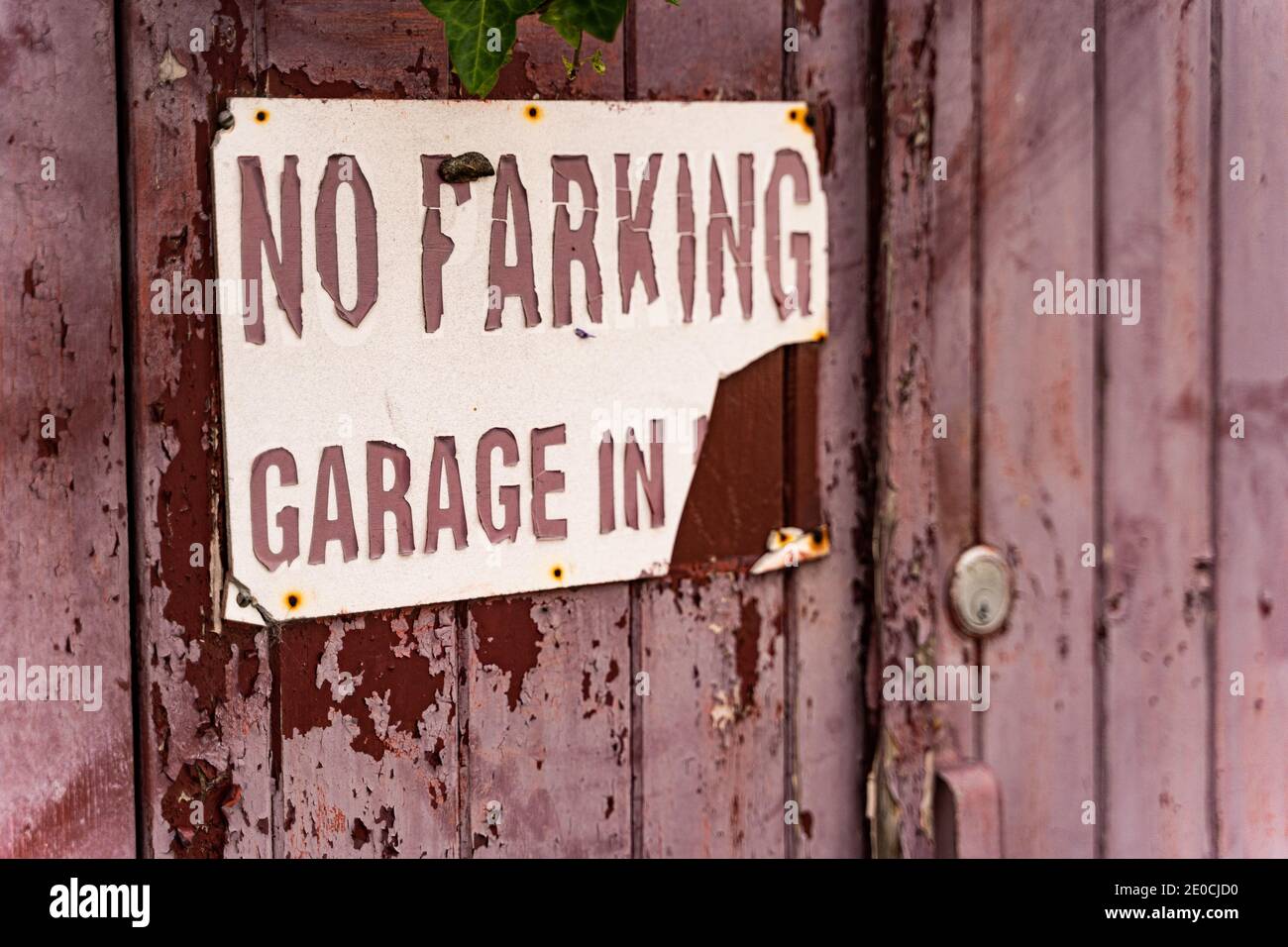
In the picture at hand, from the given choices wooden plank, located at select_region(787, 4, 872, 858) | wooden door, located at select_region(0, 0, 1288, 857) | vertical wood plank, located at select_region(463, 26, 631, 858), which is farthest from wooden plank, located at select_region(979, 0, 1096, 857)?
vertical wood plank, located at select_region(463, 26, 631, 858)

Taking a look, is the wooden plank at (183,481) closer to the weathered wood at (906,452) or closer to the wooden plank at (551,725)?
the wooden plank at (551,725)

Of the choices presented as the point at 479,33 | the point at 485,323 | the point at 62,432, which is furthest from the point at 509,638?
the point at 479,33

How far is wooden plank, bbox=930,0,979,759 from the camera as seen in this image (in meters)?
0.90

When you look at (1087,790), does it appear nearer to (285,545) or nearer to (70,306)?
(285,545)

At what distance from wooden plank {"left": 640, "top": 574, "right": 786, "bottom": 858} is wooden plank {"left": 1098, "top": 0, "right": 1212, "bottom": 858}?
1.19ft

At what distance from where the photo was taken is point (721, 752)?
92 centimetres

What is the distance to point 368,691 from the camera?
2.72ft

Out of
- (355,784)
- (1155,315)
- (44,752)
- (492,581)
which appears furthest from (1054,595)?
(44,752)

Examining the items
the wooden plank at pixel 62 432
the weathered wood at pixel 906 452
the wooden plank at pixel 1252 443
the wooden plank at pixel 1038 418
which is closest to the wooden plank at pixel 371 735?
the wooden plank at pixel 62 432

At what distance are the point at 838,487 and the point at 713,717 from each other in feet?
0.84

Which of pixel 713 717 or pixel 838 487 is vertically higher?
pixel 838 487

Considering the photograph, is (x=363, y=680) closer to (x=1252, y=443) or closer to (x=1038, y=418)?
(x=1038, y=418)

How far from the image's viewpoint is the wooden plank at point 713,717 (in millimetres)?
900

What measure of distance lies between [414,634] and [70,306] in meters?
0.39
